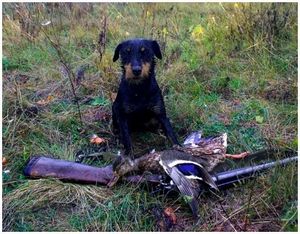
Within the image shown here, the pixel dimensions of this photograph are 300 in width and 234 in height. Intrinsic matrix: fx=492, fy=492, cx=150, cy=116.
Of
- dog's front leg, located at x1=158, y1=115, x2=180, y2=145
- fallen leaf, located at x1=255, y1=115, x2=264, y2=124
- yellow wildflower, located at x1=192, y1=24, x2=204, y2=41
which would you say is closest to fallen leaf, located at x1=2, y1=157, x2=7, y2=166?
dog's front leg, located at x1=158, y1=115, x2=180, y2=145

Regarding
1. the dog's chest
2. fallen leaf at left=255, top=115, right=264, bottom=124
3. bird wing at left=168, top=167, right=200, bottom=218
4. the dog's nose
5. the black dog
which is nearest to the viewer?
bird wing at left=168, top=167, right=200, bottom=218

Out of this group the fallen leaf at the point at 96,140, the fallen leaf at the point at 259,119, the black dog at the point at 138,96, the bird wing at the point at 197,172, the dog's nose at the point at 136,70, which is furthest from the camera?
the fallen leaf at the point at 259,119

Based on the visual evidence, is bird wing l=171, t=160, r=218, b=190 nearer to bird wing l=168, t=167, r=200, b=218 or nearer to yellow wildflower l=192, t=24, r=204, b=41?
bird wing l=168, t=167, r=200, b=218

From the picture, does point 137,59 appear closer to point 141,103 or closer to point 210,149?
point 141,103

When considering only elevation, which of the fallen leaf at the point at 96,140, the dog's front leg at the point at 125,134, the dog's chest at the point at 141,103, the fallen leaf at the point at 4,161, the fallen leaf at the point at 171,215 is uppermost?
the dog's chest at the point at 141,103

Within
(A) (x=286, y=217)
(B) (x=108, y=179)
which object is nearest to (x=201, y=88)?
(B) (x=108, y=179)

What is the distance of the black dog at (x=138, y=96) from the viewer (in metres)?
3.96

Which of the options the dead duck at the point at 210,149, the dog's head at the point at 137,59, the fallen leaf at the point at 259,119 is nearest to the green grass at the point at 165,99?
the fallen leaf at the point at 259,119

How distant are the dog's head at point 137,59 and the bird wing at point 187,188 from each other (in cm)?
98

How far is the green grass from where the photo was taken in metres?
3.17

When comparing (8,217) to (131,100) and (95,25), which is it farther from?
(95,25)

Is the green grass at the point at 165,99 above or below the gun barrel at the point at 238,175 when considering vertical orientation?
below

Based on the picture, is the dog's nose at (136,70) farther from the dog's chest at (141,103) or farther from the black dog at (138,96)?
the dog's chest at (141,103)

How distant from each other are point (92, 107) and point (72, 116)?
33 centimetres
